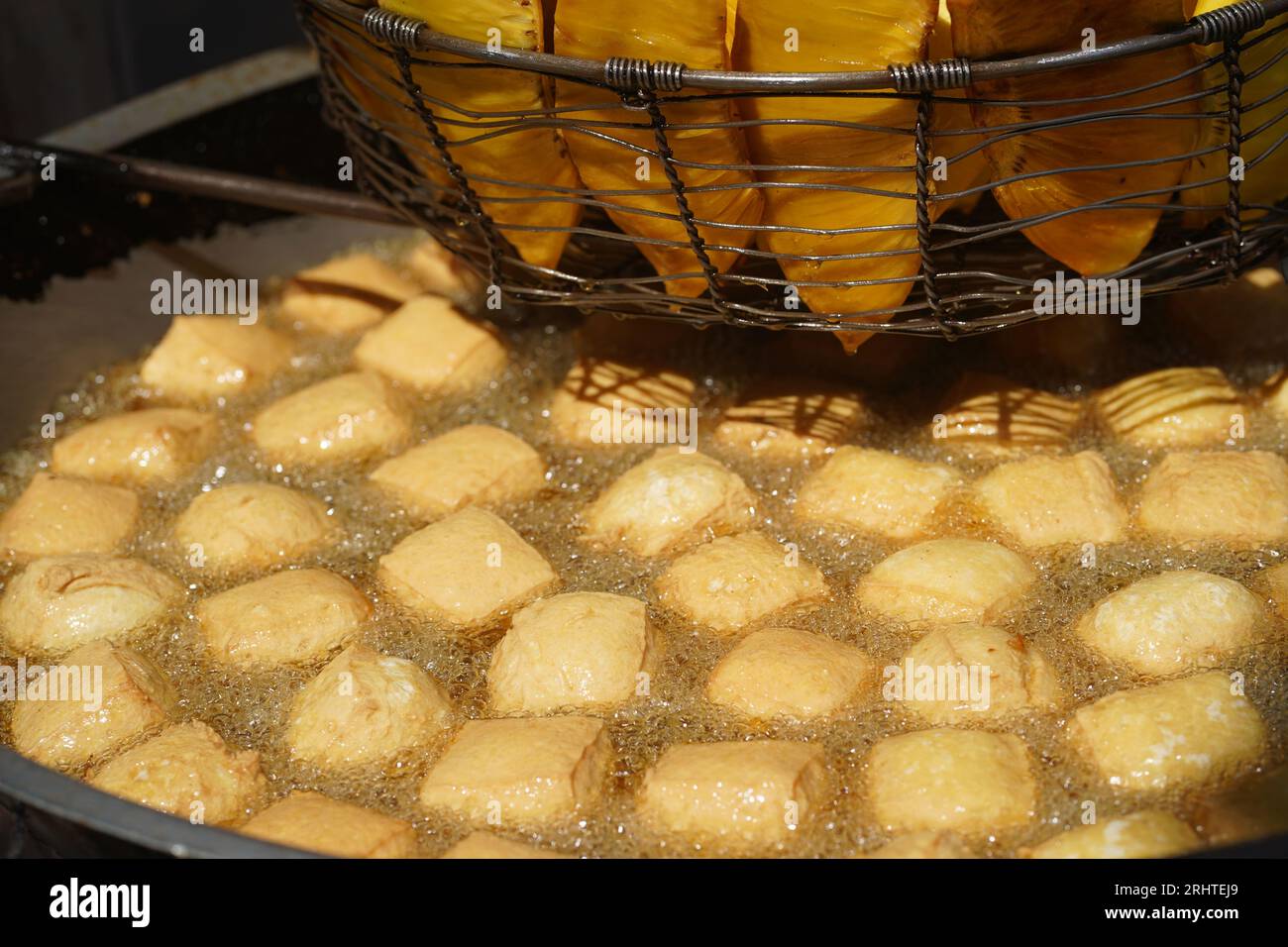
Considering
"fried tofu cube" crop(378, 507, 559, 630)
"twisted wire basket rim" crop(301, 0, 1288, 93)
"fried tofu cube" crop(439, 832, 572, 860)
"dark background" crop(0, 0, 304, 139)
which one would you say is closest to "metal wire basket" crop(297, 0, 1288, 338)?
"twisted wire basket rim" crop(301, 0, 1288, 93)

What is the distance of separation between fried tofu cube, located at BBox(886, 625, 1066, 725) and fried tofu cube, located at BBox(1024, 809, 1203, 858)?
13 centimetres

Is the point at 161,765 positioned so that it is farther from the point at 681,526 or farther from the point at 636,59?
the point at 636,59

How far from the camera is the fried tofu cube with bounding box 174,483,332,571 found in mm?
1194

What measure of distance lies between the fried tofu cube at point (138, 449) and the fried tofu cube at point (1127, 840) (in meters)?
0.95

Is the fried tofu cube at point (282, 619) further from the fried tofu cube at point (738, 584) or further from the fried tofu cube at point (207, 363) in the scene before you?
the fried tofu cube at point (207, 363)

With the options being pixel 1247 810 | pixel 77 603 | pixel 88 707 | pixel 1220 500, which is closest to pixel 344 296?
pixel 77 603

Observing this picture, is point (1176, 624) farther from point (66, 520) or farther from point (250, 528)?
point (66, 520)

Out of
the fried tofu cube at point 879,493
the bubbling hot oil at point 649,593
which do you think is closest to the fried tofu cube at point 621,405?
the bubbling hot oil at point 649,593

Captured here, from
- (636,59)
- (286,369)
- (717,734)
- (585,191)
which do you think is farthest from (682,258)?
(286,369)

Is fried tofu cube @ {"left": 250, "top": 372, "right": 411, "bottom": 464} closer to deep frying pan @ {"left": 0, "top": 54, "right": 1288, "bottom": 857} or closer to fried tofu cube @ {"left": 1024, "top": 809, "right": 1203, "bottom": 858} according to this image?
deep frying pan @ {"left": 0, "top": 54, "right": 1288, "bottom": 857}

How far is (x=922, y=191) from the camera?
0.98 metres

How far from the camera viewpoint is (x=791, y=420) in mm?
1315

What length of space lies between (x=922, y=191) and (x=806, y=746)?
0.44m

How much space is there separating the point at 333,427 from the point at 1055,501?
744mm
